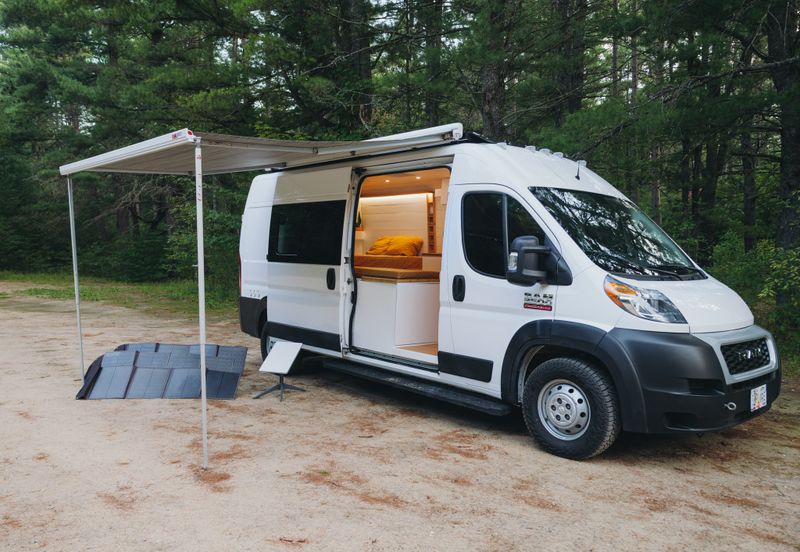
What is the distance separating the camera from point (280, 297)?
7.14 m

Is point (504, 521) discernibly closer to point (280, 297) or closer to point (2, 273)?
point (280, 297)

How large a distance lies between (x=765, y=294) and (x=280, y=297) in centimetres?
533

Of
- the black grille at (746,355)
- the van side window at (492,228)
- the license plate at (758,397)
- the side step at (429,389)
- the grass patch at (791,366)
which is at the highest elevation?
the van side window at (492,228)

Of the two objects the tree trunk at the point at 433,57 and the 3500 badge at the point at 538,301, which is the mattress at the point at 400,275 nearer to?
the 3500 badge at the point at 538,301

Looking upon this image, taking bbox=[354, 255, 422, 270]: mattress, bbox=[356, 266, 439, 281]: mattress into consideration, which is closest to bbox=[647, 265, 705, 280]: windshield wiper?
bbox=[356, 266, 439, 281]: mattress

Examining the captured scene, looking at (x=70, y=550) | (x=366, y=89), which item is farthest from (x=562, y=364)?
(x=366, y=89)

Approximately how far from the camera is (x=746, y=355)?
4.28 meters

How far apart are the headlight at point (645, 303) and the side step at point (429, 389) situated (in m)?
1.24

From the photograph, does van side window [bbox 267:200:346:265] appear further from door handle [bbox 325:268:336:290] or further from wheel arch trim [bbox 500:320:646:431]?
wheel arch trim [bbox 500:320:646:431]

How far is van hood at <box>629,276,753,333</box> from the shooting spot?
4.15 m

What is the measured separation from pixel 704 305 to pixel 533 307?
3.75 ft

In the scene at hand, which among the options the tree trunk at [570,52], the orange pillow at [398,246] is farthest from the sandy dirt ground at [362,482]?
the tree trunk at [570,52]

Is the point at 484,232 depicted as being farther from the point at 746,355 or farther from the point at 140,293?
the point at 140,293

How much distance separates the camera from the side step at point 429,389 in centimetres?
485
